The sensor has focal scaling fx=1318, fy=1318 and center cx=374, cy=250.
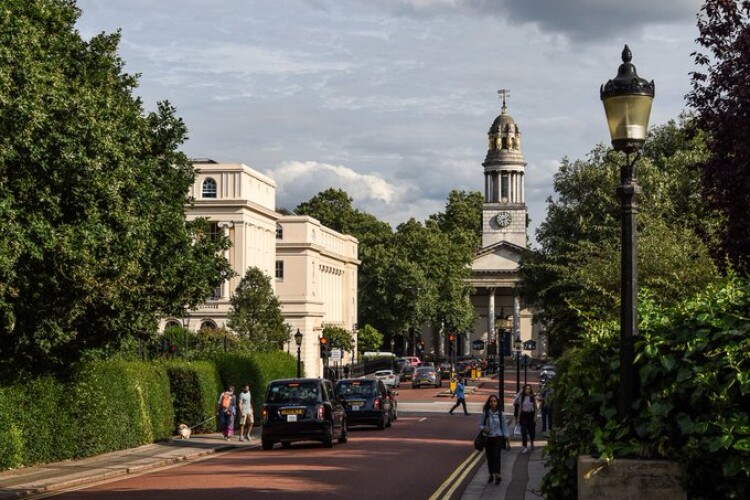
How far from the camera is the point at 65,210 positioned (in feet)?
68.0

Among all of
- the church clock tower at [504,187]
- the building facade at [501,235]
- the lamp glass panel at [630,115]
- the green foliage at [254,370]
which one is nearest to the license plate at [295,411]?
the green foliage at [254,370]

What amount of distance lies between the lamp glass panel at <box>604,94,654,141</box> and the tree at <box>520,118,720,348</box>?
20.4 metres

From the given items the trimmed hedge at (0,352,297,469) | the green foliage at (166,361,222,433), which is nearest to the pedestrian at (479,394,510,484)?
the trimmed hedge at (0,352,297,469)

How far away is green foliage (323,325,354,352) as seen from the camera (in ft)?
326

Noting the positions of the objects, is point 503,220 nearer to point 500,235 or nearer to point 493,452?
point 500,235

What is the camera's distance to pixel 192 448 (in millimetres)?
33719

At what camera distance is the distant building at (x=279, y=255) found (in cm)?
9081

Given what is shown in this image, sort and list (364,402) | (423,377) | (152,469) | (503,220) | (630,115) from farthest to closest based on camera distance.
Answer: (503,220)
(423,377)
(364,402)
(152,469)
(630,115)

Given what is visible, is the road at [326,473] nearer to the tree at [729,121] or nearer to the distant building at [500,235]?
the tree at [729,121]

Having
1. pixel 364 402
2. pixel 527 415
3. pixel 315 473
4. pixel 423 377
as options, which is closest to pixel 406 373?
pixel 423 377

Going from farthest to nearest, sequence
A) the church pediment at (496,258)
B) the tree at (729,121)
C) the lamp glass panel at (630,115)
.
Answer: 1. the church pediment at (496,258)
2. the tree at (729,121)
3. the lamp glass panel at (630,115)

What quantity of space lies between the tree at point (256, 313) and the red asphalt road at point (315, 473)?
36.9 meters

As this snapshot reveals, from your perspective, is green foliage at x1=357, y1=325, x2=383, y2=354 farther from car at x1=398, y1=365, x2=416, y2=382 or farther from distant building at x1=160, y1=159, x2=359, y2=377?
car at x1=398, y1=365, x2=416, y2=382

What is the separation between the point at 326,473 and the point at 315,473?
0.21 metres
